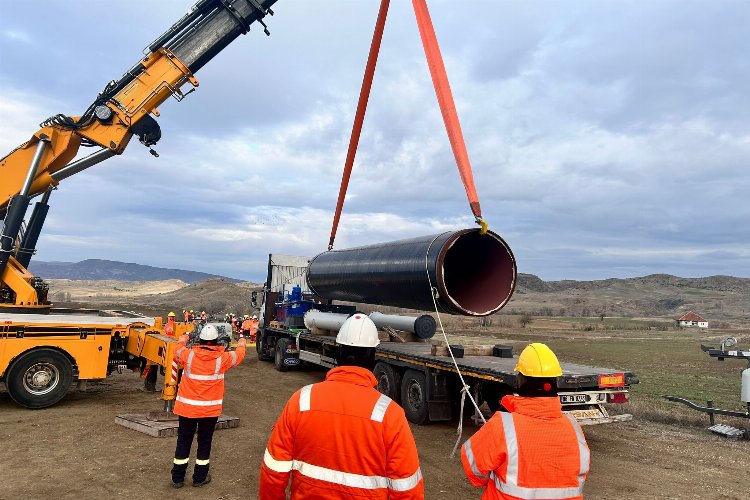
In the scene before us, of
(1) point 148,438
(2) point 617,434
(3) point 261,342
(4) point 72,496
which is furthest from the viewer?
(3) point 261,342

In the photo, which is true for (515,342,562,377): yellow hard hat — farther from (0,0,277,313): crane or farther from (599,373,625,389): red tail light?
(0,0,277,313): crane

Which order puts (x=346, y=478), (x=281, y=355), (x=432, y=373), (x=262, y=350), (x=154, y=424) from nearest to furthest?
(x=346, y=478) → (x=154, y=424) → (x=432, y=373) → (x=281, y=355) → (x=262, y=350)

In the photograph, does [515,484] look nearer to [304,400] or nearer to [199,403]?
[304,400]

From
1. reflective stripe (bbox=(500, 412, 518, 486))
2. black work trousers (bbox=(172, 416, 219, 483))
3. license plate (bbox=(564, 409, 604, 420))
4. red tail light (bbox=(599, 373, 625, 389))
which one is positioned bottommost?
black work trousers (bbox=(172, 416, 219, 483))

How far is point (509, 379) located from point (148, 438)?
→ 524cm

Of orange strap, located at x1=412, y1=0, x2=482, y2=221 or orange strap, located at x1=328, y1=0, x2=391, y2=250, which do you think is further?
orange strap, located at x1=328, y1=0, x2=391, y2=250

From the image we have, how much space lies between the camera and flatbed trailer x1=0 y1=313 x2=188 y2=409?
8.85 meters

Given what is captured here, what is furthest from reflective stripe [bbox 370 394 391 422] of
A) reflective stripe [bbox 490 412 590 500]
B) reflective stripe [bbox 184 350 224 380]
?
reflective stripe [bbox 184 350 224 380]

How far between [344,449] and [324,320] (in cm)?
1002

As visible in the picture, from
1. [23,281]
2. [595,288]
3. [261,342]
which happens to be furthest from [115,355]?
[595,288]

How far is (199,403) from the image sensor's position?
18.1ft

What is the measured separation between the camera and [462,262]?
8906 mm

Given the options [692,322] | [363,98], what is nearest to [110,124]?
[363,98]

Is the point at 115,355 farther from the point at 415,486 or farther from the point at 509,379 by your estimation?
the point at 415,486
